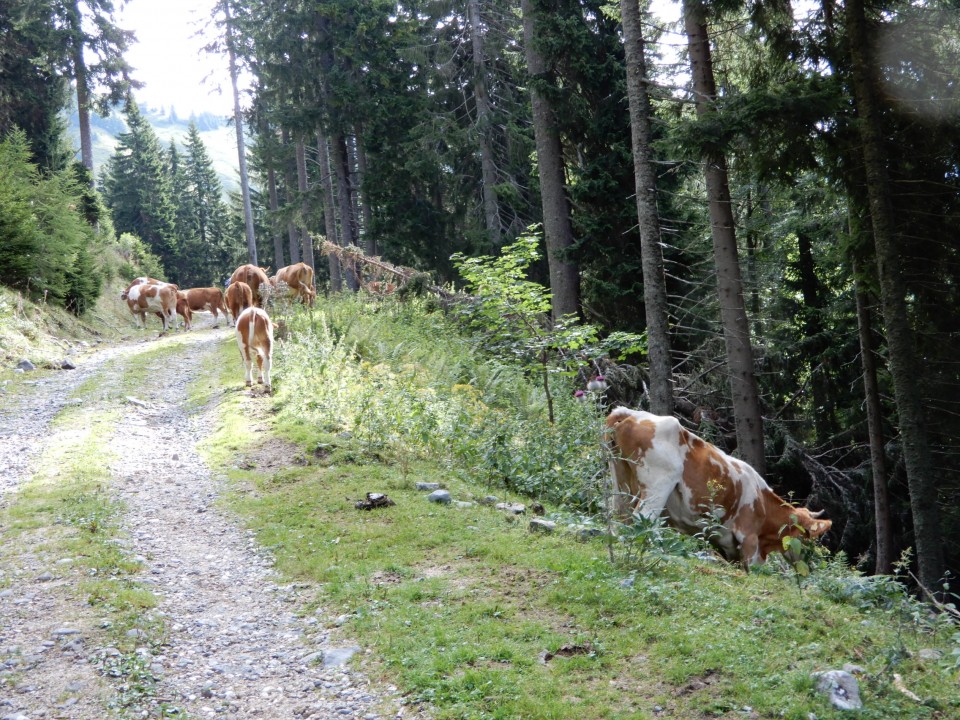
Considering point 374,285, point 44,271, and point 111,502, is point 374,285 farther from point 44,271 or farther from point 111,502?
point 111,502

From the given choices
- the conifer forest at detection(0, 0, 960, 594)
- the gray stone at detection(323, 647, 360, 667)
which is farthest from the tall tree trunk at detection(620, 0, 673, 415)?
the gray stone at detection(323, 647, 360, 667)

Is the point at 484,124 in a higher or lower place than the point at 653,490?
higher

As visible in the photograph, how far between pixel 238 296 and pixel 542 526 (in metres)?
14.3

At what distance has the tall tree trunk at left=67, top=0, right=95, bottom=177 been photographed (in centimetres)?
3412

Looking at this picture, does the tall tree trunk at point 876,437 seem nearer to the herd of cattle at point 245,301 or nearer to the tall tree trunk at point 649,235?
the tall tree trunk at point 649,235

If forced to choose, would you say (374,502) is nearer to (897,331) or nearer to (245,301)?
(897,331)

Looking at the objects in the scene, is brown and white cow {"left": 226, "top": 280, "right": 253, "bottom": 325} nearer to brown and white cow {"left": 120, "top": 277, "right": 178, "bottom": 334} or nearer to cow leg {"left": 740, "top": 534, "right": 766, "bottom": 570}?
brown and white cow {"left": 120, "top": 277, "right": 178, "bottom": 334}

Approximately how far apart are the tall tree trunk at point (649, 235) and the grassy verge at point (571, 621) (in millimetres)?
4540

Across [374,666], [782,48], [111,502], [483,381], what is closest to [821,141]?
[782,48]

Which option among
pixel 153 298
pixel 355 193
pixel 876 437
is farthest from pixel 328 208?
pixel 876 437

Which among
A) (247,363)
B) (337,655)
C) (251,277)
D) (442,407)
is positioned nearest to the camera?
(337,655)

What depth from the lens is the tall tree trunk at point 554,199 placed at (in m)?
17.2

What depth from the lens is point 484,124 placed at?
23422 mm

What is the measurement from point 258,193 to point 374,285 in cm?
4105
